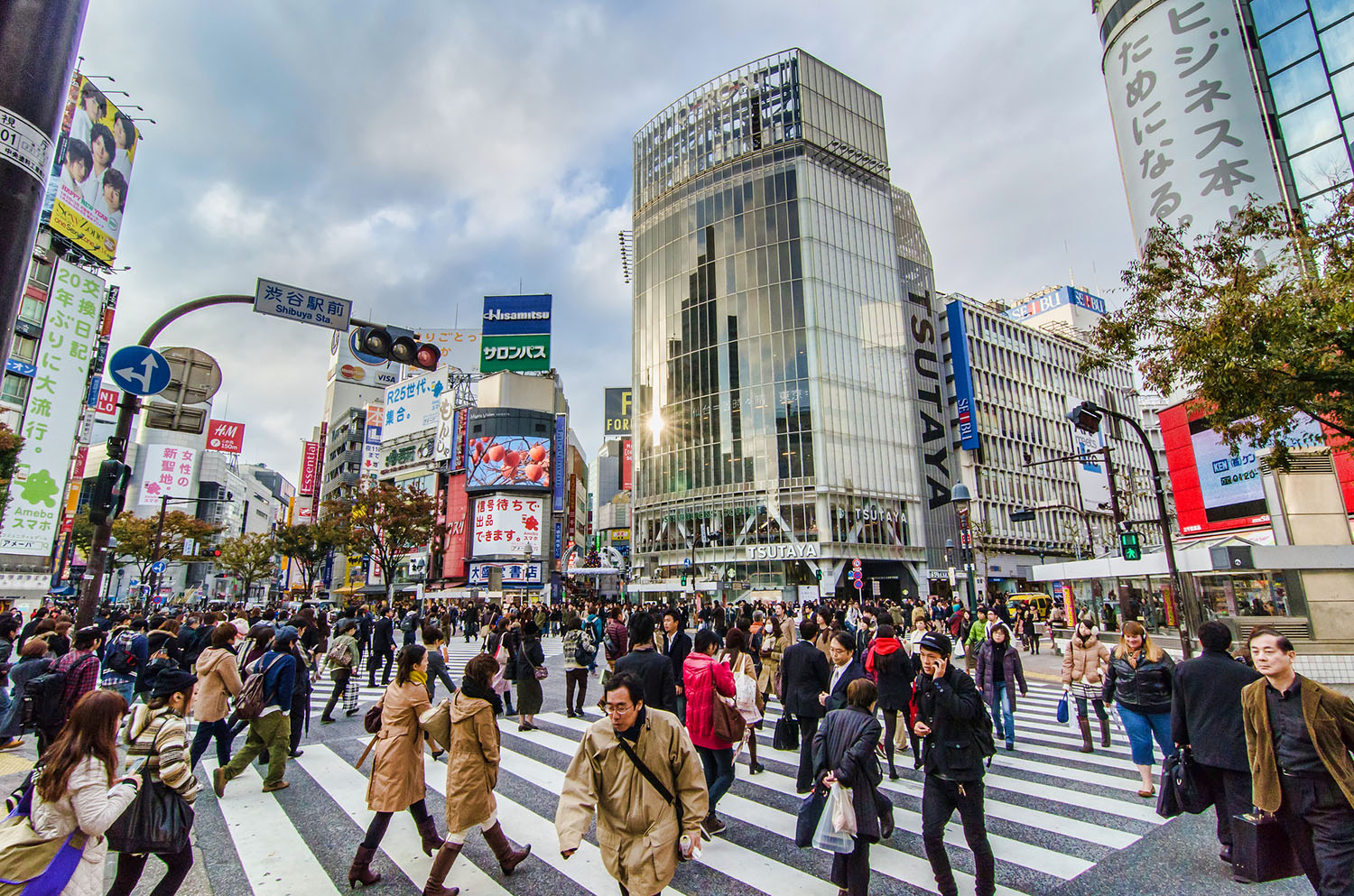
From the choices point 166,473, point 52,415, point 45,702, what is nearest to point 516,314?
point 52,415

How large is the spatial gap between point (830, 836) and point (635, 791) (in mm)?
1263

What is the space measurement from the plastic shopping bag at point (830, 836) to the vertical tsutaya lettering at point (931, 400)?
170 ft

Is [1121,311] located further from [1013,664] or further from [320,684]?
[320,684]

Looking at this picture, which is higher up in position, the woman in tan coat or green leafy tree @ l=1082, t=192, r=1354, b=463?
green leafy tree @ l=1082, t=192, r=1354, b=463

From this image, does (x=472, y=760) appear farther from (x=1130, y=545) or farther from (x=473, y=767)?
(x=1130, y=545)

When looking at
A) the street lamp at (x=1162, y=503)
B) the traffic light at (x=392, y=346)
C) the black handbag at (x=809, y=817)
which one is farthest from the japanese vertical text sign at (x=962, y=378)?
the black handbag at (x=809, y=817)

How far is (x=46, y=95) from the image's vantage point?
8.95ft

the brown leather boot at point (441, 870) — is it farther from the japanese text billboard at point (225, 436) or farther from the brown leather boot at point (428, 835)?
the japanese text billboard at point (225, 436)

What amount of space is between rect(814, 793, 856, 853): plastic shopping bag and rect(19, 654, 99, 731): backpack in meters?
7.91

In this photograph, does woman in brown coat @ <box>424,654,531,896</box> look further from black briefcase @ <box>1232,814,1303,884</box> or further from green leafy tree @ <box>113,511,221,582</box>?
green leafy tree @ <box>113,511,221,582</box>

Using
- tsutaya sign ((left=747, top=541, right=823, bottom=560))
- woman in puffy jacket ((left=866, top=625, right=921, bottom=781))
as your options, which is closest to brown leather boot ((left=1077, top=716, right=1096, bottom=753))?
woman in puffy jacket ((left=866, top=625, right=921, bottom=781))

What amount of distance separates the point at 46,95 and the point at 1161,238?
14429 millimetres

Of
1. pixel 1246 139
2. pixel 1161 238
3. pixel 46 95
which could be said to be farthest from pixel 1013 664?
pixel 1246 139

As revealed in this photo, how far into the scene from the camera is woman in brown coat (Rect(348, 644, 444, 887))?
457 cm
